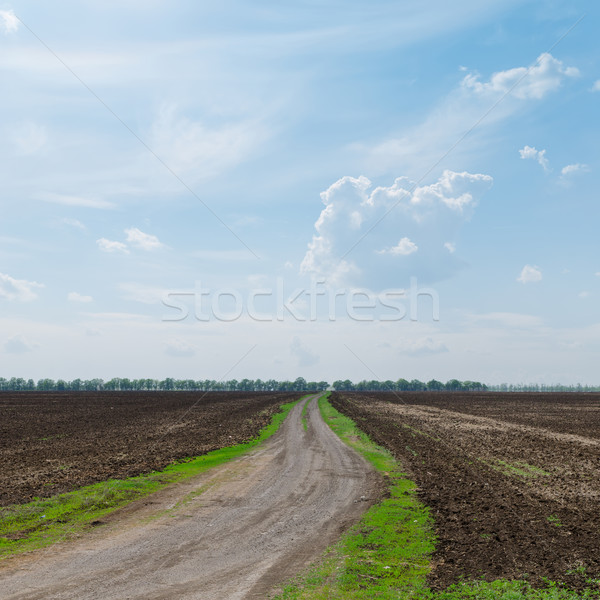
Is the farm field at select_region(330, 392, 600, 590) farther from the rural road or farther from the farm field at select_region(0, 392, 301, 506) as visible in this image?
the farm field at select_region(0, 392, 301, 506)

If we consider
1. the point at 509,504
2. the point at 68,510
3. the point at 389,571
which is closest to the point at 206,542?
the point at 389,571

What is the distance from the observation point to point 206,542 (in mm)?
11648

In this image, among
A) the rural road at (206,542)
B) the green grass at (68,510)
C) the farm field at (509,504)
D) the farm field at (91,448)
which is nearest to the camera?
the rural road at (206,542)

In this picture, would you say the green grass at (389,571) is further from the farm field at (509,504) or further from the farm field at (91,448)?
the farm field at (91,448)

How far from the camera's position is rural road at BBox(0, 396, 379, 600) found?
9062mm

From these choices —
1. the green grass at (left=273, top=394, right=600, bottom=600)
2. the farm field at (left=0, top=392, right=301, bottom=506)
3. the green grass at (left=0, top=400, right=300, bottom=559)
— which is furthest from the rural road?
the farm field at (left=0, top=392, right=301, bottom=506)

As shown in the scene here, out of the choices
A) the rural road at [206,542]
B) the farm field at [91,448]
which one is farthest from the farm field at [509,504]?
the farm field at [91,448]

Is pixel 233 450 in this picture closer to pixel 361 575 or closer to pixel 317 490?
pixel 317 490

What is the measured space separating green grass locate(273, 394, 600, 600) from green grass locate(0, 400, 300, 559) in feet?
23.2

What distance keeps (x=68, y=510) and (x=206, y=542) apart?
5537 mm

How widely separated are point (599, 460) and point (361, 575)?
2020cm

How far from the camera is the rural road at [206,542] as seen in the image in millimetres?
9062

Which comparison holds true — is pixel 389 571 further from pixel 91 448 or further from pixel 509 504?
pixel 91 448

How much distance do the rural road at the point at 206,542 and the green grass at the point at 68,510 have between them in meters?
0.70
